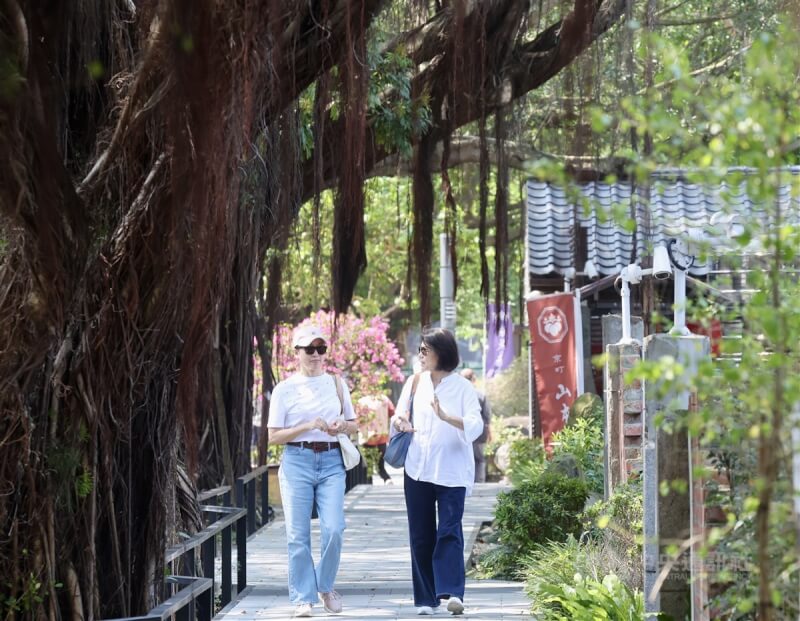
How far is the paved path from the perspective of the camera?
805 cm

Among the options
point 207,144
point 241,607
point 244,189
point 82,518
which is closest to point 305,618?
point 241,607

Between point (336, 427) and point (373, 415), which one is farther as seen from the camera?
point (373, 415)

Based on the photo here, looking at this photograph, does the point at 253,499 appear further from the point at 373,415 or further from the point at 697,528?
the point at 697,528

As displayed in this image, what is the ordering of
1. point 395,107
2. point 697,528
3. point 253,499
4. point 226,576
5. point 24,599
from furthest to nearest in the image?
point 253,499 → point 395,107 → point 226,576 → point 697,528 → point 24,599

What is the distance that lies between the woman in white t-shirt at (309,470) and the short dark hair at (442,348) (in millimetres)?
605

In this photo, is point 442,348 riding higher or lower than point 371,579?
higher

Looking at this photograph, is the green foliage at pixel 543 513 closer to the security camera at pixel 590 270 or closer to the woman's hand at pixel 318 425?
the woman's hand at pixel 318 425

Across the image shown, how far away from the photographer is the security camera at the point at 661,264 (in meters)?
8.16

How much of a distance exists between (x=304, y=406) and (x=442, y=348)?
0.85 metres

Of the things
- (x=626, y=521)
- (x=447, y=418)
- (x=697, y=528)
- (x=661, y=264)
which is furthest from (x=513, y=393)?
(x=697, y=528)

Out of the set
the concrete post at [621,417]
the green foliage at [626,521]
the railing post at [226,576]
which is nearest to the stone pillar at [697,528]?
the green foliage at [626,521]

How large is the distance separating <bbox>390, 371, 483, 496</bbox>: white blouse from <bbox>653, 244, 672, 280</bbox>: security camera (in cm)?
130

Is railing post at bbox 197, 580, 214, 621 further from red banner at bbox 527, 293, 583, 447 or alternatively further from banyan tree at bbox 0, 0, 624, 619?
red banner at bbox 527, 293, 583, 447

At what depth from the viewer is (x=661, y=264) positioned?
323 inches
